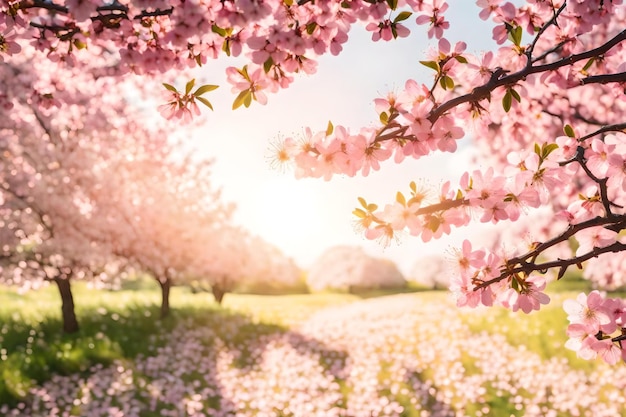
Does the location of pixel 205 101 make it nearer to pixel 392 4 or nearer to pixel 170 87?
pixel 170 87

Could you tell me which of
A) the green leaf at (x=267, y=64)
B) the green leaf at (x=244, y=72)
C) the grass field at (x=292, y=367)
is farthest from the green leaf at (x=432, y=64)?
the grass field at (x=292, y=367)

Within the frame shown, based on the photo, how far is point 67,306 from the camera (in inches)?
545

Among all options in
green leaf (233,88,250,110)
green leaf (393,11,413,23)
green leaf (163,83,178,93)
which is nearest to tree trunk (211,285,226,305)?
green leaf (163,83,178,93)

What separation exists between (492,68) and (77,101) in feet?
38.1

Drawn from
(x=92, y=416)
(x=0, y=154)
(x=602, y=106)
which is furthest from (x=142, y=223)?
(x=602, y=106)

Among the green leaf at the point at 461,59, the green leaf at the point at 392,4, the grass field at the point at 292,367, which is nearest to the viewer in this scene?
the green leaf at the point at 392,4

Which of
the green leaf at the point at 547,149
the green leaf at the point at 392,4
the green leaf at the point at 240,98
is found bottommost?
the green leaf at the point at 547,149

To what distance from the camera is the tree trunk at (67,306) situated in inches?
543

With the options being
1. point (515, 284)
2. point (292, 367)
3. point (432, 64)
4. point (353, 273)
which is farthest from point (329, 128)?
point (353, 273)

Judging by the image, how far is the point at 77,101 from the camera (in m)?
12.9

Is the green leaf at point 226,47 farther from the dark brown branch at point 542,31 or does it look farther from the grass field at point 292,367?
the grass field at point 292,367

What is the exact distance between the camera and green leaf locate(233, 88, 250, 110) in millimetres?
3482

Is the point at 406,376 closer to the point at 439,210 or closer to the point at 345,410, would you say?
the point at 345,410

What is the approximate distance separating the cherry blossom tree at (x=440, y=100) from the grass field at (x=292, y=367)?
6.66 meters
